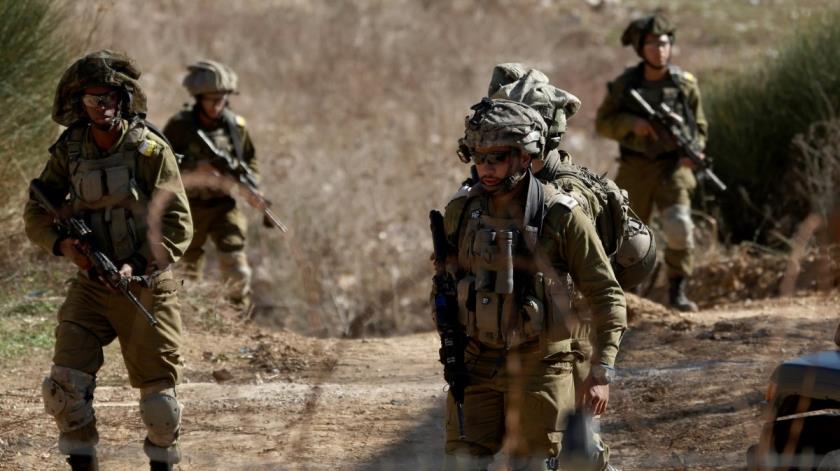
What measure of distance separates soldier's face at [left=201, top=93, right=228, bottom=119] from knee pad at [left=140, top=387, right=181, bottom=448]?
3.57 metres

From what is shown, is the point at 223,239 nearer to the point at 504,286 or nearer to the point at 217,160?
the point at 217,160

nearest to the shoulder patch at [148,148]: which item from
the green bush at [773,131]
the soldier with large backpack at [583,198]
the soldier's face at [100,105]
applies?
the soldier's face at [100,105]

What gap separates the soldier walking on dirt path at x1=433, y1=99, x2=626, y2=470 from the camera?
4.12 meters

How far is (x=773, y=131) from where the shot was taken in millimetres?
11438

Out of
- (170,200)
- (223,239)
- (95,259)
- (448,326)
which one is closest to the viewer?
(448,326)

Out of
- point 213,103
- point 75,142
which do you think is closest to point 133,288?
point 75,142

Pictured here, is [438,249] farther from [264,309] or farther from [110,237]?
[264,309]

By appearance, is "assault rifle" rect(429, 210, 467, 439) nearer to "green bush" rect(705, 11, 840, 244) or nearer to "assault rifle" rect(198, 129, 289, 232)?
"assault rifle" rect(198, 129, 289, 232)

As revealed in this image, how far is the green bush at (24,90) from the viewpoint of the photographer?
8.14 meters

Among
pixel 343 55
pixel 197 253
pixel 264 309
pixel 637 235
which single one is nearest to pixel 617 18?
pixel 343 55

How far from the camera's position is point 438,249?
170 inches

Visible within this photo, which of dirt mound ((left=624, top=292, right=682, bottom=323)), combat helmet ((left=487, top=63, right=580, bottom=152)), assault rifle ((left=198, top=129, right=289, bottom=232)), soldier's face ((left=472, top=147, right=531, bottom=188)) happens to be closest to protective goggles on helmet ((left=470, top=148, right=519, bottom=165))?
soldier's face ((left=472, top=147, right=531, bottom=188))

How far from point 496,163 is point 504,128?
0.11 meters

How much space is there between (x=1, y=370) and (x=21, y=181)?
1801 millimetres
